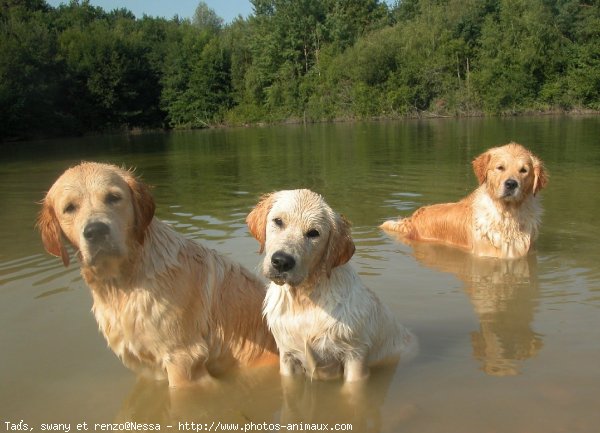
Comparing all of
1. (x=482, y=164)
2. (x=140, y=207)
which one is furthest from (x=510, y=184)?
(x=140, y=207)

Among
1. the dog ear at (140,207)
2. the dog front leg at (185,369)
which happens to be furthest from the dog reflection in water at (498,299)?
the dog ear at (140,207)

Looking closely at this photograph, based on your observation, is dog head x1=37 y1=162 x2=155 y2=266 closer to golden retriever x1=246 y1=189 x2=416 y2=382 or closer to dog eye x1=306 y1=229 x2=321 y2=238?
golden retriever x1=246 y1=189 x2=416 y2=382

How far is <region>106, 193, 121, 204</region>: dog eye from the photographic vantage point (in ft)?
13.9

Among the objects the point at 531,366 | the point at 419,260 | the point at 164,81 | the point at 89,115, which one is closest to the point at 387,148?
the point at 419,260

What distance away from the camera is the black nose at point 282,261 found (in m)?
4.16

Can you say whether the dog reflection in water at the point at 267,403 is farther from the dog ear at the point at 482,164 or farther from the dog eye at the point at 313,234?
the dog ear at the point at 482,164

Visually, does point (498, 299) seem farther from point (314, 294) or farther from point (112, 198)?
point (112, 198)

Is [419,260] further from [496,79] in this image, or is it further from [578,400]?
[496,79]

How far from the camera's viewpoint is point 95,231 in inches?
159

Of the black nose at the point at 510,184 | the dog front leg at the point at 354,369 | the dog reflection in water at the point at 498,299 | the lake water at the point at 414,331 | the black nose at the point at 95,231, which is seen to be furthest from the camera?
the black nose at the point at 510,184

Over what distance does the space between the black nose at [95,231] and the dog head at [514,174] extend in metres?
6.35

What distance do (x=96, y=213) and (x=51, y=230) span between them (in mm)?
496

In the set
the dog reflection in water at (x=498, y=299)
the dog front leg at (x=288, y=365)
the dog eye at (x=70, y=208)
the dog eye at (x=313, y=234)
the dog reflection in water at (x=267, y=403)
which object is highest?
the dog eye at (x=70, y=208)

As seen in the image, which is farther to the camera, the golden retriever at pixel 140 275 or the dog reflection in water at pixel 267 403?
the dog reflection in water at pixel 267 403
